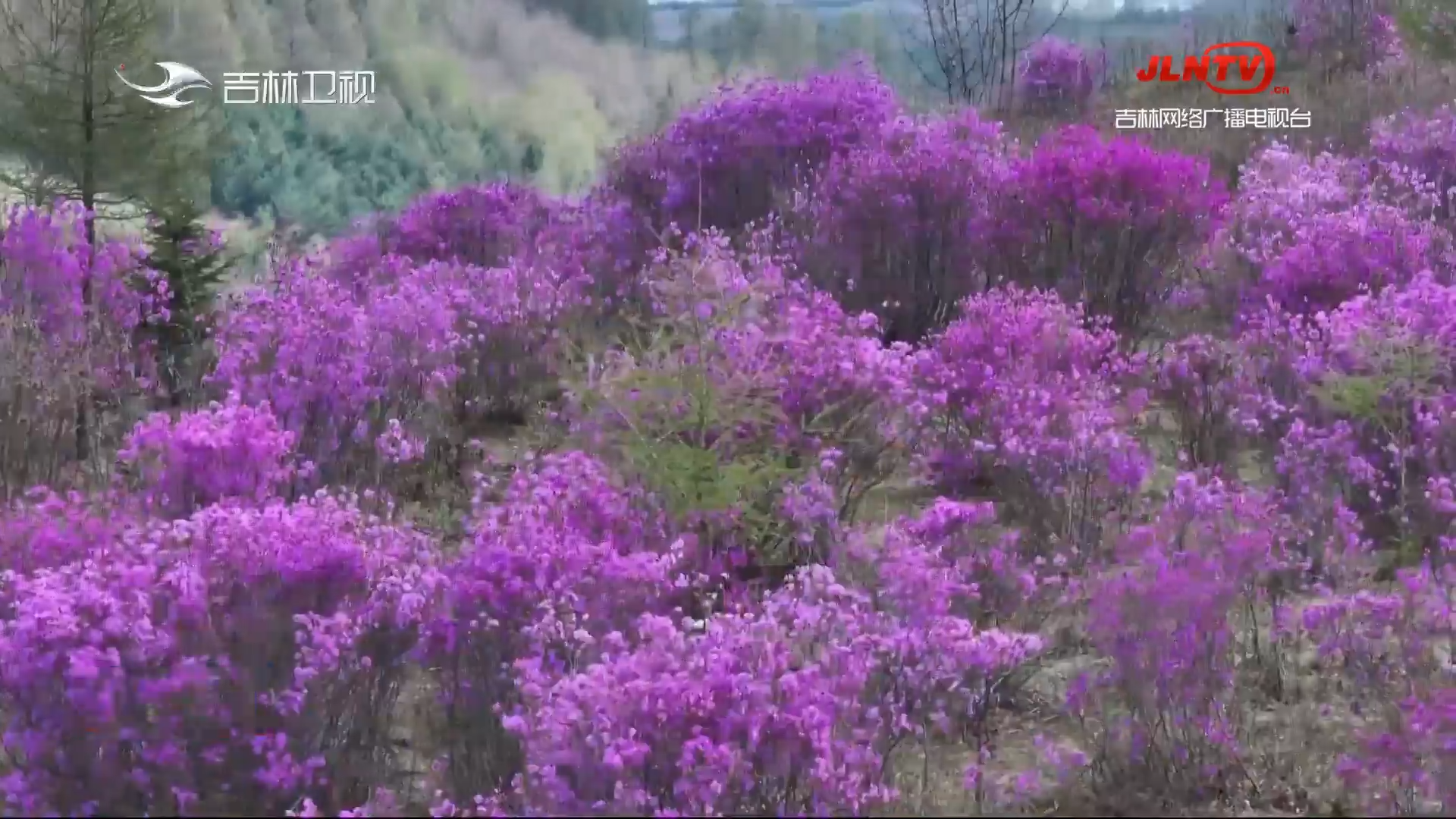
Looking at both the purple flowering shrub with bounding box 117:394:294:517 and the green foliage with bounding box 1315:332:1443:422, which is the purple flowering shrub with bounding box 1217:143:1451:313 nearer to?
the green foliage with bounding box 1315:332:1443:422

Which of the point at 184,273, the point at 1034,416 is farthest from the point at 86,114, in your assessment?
the point at 1034,416

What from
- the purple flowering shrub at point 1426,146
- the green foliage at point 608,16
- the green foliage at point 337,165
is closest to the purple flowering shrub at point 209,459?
the green foliage at point 337,165

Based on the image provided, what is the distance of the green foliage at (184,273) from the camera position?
8.17m

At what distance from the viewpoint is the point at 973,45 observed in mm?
14531

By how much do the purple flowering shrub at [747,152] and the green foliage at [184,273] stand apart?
2.87 m

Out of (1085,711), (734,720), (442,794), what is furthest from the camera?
(1085,711)

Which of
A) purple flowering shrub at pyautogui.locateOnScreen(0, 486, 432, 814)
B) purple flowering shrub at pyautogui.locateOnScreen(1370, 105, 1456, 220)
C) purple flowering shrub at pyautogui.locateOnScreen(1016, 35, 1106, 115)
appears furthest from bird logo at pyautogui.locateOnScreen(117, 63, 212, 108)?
purple flowering shrub at pyautogui.locateOnScreen(1016, 35, 1106, 115)

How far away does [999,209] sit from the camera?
7.77 meters

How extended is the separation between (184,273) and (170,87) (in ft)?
4.28

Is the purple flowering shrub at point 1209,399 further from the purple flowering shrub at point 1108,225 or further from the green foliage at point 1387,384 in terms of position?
the purple flowering shrub at point 1108,225

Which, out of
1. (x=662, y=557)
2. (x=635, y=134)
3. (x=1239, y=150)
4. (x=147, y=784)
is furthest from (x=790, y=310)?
(x=1239, y=150)

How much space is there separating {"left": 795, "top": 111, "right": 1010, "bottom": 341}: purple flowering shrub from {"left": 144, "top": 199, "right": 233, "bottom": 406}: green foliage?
3808 millimetres

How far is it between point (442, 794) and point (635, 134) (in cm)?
831

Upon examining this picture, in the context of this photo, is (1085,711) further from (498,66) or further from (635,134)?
(498,66)
